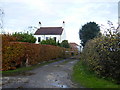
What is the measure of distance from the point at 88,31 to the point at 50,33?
37.5ft

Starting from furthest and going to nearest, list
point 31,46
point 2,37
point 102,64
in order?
1. point 31,46
2. point 2,37
3. point 102,64

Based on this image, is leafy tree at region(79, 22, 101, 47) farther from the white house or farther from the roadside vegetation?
the roadside vegetation

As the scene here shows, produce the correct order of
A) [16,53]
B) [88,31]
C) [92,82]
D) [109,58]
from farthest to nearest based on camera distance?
1. [88,31]
2. [16,53]
3. [109,58]
4. [92,82]

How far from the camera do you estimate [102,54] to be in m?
6.60

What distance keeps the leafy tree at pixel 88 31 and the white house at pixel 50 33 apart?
6730 millimetres

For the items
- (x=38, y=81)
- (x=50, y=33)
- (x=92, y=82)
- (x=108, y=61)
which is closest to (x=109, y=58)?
(x=108, y=61)

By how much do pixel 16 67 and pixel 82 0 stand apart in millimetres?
7682

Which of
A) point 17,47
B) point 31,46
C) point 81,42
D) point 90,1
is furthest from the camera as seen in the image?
point 81,42

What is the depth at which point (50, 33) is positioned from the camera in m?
38.1

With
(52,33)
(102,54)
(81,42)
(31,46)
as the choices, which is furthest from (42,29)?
(102,54)

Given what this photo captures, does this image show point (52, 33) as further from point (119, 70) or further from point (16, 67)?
point (119, 70)

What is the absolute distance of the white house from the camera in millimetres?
37594

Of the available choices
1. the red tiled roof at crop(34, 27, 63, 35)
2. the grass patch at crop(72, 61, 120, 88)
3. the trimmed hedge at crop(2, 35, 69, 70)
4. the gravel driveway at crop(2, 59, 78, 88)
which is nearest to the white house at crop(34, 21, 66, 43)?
the red tiled roof at crop(34, 27, 63, 35)

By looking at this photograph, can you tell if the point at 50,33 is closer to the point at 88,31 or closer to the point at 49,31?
the point at 49,31
